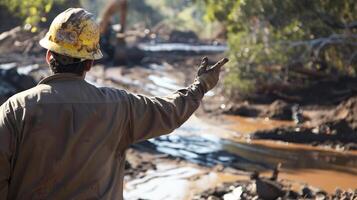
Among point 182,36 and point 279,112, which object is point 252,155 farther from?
point 182,36

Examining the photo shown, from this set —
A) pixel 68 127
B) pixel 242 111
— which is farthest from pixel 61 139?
pixel 242 111

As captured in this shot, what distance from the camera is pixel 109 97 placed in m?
2.51

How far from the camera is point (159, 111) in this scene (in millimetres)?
2654

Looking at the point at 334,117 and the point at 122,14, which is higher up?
the point at 122,14

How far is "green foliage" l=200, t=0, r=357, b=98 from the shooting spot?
12.6 m

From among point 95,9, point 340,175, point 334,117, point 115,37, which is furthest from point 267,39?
point 95,9

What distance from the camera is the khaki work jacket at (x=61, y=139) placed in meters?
2.32

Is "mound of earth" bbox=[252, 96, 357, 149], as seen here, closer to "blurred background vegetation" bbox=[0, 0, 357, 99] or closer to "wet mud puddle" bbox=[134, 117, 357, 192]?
"wet mud puddle" bbox=[134, 117, 357, 192]

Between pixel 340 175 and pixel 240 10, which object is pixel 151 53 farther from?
pixel 340 175

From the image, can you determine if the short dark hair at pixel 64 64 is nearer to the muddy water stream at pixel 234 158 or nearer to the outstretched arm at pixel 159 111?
the outstretched arm at pixel 159 111

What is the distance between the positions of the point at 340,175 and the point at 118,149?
6.19m

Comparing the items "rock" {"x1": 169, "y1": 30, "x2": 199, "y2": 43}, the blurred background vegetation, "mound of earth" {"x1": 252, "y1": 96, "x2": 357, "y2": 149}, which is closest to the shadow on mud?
"mound of earth" {"x1": 252, "y1": 96, "x2": 357, "y2": 149}

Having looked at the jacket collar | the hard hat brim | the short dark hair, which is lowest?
the jacket collar

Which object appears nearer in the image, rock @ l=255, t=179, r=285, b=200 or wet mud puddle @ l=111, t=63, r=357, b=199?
rock @ l=255, t=179, r=285, b=200
